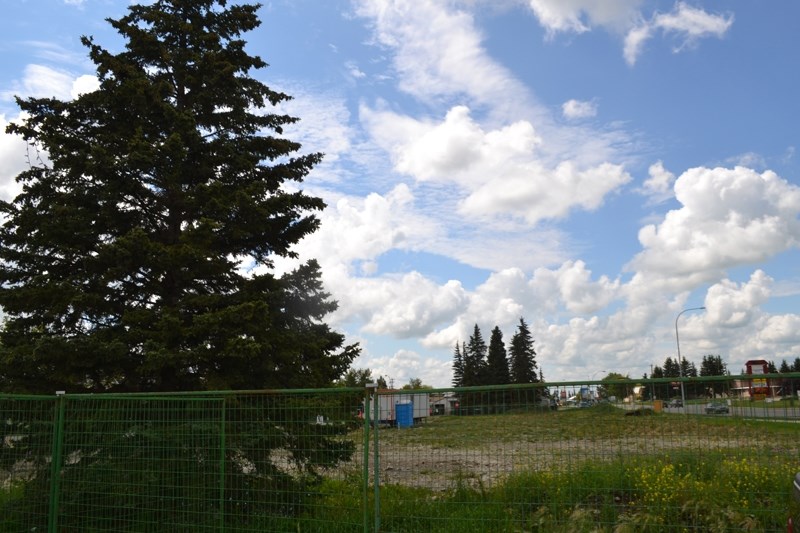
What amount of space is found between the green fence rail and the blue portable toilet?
0.06 ft

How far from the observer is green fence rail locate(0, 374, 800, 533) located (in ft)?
18.7

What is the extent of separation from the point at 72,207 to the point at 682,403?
914 centimetres

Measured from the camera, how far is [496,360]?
90.9m

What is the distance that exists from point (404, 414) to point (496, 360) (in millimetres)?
85760

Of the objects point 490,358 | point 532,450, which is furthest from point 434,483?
point 490,358

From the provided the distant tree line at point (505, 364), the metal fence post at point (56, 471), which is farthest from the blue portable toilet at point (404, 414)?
the distant tree line at point (505, 364)

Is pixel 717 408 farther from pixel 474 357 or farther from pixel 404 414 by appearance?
pixel 474 357

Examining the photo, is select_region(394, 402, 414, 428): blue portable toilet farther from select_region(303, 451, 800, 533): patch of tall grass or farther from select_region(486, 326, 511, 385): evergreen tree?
select_region(486, 326, 511, 385): evergreen tree

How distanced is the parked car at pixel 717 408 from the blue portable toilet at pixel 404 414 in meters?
2.84

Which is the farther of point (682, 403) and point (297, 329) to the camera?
point (297, 329)

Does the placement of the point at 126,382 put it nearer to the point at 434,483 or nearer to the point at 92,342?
the point at 92,342

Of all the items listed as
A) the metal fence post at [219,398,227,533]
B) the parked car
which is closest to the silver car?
the parked car

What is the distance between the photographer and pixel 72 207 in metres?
10.2

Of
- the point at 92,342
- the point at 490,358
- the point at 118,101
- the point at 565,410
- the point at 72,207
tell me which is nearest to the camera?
the point at 565,410
